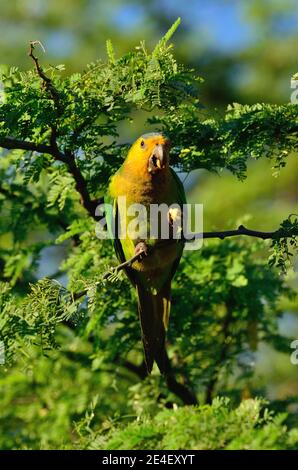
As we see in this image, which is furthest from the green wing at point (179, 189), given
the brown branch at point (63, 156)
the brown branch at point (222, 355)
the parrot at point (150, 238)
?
the brown branch at point (222, 355)

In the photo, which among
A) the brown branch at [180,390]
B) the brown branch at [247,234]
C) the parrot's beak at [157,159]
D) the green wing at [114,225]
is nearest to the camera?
the brown branch at [247,234]

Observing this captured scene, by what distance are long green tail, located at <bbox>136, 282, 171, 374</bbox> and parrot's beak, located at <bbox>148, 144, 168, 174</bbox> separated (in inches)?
25.8

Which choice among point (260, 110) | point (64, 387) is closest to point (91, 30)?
point (64, 387)

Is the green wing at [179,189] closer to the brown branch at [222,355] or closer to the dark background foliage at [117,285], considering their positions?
the dark background foliage at [117,285]

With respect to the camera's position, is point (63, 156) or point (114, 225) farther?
point (114, 225)

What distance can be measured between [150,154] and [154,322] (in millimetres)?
883

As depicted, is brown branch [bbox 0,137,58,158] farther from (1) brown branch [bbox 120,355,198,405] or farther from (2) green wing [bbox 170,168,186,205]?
(1) brown branch [bbox 120,355,198,405]

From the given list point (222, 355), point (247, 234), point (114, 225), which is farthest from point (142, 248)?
point (222, 355)

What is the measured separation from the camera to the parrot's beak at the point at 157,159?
3596mm

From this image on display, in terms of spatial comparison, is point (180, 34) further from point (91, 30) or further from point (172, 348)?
point (172, 348)

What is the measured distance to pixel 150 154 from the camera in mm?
3650

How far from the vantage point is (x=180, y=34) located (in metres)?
14.1

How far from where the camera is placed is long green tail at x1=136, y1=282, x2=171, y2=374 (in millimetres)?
3969

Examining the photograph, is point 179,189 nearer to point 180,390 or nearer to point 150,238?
point 150,238
